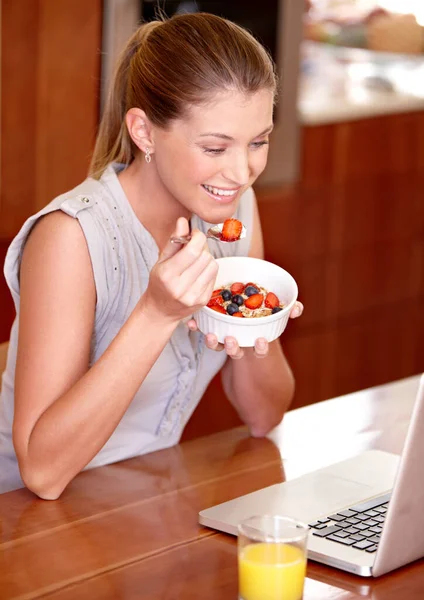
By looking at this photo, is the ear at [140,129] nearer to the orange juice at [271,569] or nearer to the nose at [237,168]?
the nose at [237,168]

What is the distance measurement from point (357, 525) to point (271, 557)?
271 millimetres

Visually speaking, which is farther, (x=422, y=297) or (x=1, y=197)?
(x=422, y=297)

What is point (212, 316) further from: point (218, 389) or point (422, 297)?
point (422, 297)

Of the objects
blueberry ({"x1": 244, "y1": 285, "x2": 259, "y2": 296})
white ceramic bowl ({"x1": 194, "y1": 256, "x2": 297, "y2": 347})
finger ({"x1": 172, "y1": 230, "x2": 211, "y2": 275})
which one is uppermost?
finger ({"x1": 172, "y1": 230, "x2": 211, "y2": 275})

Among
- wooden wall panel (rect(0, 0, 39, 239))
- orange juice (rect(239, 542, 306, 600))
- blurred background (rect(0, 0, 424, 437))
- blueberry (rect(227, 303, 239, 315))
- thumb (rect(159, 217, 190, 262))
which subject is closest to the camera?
orange juice (rect(239, 542, 306, 600))

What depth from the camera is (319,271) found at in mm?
3646

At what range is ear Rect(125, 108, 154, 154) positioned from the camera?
Result: 1.60 meters

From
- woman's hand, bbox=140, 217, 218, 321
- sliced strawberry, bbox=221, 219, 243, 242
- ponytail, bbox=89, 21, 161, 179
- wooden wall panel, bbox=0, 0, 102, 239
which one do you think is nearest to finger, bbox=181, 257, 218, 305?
woman's hand, bbox=140, 217, 218, 321

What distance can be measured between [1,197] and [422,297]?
191 centimetres

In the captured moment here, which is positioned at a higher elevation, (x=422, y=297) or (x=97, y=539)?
(x=97, y=539)

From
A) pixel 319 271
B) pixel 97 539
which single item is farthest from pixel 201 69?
pixel 319 271

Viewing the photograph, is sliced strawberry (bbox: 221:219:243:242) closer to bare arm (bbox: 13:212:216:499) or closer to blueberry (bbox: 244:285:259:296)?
blueberry (bbox: 244:285:259:296)

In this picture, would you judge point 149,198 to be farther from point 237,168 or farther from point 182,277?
point 182,277

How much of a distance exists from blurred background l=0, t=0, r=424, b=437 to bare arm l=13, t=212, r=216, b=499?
132 cm
